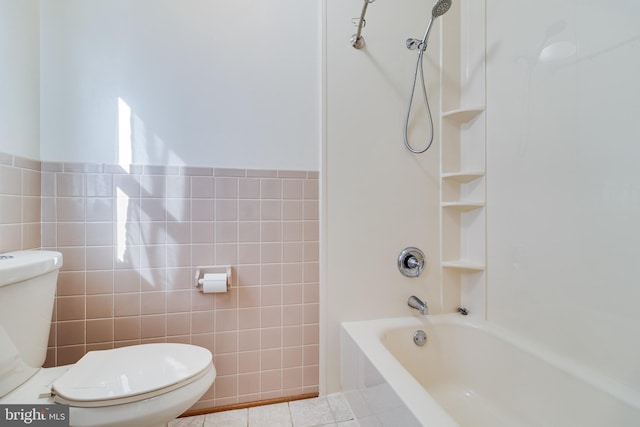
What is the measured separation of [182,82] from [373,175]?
1060mm

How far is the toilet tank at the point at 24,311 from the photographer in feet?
2.61

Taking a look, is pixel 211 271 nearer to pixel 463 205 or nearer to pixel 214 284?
pixel 214 284

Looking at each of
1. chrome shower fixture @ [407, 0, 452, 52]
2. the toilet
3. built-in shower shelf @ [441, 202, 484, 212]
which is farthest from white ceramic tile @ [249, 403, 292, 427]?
chrome shower fixture @ [407, 0, 452, 52]

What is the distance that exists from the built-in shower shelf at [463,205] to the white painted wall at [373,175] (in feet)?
0.24

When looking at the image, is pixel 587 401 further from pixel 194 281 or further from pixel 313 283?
pixel 194 281

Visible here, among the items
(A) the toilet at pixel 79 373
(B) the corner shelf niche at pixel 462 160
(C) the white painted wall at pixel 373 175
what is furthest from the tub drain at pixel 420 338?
(A) the toilet at pixel 79 373

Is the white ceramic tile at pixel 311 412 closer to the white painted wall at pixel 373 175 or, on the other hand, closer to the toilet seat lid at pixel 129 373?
the white painted wall at pixel 373 175

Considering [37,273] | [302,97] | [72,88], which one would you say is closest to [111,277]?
[37,273]

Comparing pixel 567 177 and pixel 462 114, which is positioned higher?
pixel 462 114

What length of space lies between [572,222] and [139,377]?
1653 mm

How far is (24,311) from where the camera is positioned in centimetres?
86

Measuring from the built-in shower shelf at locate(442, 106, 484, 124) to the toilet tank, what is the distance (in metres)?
1.89

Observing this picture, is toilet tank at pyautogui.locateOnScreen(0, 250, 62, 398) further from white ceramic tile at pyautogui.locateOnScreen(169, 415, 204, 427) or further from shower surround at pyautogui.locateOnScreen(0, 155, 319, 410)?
white ceramic tile at pyautogui.locateOnScreen(169, 415, 204, 427)

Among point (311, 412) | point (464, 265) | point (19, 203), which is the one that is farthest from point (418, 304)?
point (19, 203)
